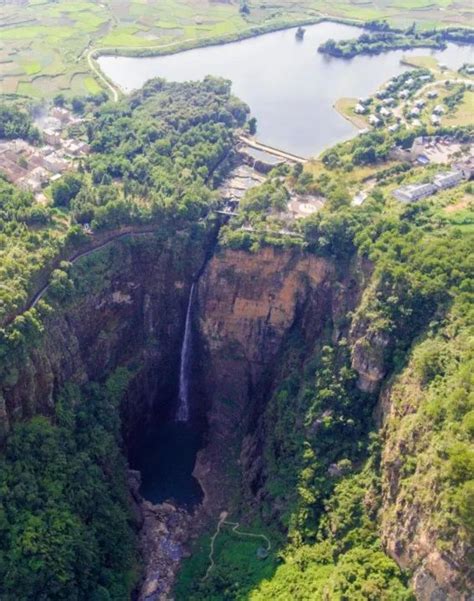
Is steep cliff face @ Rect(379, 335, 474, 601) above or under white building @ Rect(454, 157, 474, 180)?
under

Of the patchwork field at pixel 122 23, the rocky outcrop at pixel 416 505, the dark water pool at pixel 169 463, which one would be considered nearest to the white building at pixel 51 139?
the patchwork field at pixel 122 23

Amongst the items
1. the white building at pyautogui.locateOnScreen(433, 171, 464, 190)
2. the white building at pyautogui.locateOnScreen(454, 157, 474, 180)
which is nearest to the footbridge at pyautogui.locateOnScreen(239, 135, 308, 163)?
the white building at pyautogui.locateOnScreen(433, 171, 464, 190)

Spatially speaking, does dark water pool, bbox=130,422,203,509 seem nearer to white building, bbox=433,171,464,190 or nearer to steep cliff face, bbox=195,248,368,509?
steep cliff face, bbox=195,248,368,509

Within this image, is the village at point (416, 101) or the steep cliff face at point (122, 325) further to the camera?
the village at point (416, 101)

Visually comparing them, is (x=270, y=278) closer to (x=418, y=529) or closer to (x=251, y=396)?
(x=251, y=396)

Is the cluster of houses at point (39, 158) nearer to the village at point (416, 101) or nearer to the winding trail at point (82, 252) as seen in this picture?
the winding trail at point (82, 252)

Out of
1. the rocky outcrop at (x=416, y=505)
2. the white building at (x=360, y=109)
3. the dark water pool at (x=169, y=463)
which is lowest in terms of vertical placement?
the dark water pool at (x=169, y=463)
